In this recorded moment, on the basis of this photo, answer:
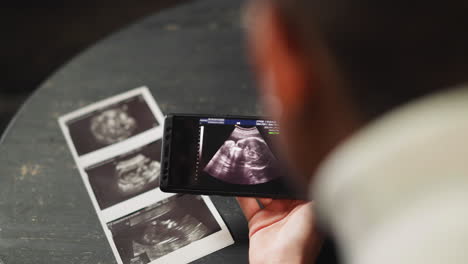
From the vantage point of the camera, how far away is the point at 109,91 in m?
1.11

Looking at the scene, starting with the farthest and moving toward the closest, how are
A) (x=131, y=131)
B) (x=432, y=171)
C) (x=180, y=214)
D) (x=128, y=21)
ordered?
(x=128, y=21) → (x=131, y=131) → (x=180, y=214) → (x=432, y=171)

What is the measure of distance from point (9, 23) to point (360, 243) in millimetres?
2171

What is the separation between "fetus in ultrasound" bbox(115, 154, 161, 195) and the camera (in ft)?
3.17

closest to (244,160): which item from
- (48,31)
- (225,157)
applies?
(225,157)

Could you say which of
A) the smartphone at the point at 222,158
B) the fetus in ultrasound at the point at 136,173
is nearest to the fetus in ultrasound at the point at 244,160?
the smartphone at the point at 222,158

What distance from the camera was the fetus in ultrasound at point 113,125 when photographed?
104 centimetres

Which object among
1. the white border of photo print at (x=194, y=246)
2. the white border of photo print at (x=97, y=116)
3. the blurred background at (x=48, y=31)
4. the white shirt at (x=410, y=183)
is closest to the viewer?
the white shirt at (x=410, y=183)

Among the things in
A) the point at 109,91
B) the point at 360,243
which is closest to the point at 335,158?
the point at 360,243

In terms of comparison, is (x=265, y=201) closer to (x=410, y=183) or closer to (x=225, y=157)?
(x=225, y=157)

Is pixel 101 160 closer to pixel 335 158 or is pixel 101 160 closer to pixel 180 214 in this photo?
pixel 180 214

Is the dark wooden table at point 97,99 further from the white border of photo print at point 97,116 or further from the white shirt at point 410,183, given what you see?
the white shirt at point 410,183

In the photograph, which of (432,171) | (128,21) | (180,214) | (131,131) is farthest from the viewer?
(128,21)

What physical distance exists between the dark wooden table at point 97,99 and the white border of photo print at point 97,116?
2cm

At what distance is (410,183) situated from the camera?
0.30 metres
